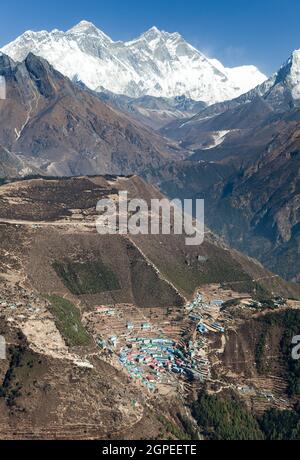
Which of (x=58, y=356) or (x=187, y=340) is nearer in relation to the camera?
(x=58, y=356)

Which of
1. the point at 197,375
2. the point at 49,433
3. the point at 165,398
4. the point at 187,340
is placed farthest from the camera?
the point at 187,340

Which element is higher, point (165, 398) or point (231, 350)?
point (231, 350)

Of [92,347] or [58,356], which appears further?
[92,347]

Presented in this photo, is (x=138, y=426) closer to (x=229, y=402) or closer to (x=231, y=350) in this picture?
(x=229, y=402)
